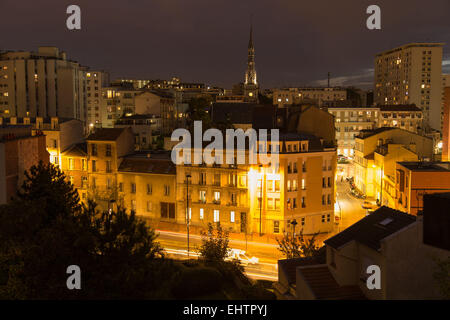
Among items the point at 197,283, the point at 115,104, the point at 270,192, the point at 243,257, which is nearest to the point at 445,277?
the point at 197,283

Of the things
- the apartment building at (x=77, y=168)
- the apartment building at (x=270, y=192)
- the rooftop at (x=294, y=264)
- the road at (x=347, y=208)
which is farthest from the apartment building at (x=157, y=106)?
the rooftop at (x=294, y=264)

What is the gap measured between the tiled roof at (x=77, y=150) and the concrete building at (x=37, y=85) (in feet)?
220

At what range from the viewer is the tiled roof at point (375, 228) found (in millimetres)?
22922

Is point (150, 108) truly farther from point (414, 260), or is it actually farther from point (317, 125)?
point (414, 260)

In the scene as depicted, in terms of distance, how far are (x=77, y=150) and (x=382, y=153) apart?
4634 cm

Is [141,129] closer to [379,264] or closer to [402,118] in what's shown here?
[402,118]

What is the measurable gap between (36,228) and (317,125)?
50663 millimetres

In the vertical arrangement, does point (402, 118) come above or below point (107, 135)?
above

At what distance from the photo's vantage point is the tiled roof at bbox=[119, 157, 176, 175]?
56.2 meters

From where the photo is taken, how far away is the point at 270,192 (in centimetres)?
5175

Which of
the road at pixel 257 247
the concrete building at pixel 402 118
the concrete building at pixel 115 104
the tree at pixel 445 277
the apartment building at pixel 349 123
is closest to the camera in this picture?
the tree at pixel 445 277

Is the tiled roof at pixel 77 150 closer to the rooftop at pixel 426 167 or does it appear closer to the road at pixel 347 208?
the road at pixel 347 208

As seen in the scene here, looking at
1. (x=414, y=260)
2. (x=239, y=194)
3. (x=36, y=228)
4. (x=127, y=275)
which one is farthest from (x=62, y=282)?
(x=239, y=194)
